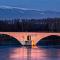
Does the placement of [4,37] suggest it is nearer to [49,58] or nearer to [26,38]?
[26,38]

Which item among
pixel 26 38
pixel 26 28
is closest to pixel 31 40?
pixel 26 38

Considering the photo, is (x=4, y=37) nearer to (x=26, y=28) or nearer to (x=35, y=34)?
(x=26, y=28)

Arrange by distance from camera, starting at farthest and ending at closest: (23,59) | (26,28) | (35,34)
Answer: (26,28) → (35,34) → (23,59)

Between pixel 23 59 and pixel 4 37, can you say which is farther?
pixel 4 37

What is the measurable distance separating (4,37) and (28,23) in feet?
9.08

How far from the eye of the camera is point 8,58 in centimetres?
2594

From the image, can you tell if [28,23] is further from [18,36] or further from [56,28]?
[18,36]

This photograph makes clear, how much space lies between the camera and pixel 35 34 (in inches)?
1652

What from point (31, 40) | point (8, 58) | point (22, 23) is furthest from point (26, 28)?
point (8, 58)

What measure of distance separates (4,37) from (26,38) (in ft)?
26.5

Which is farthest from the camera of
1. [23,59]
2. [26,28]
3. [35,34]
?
[26,28]

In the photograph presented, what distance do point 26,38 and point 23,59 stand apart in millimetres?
17329

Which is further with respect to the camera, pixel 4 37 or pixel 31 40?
pixel 4 37

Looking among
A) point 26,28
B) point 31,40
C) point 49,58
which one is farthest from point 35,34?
point 49,58
